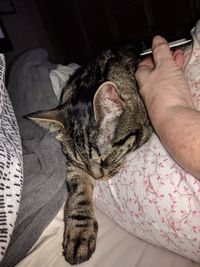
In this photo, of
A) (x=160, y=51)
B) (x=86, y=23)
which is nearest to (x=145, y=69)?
(x=160, y=51)

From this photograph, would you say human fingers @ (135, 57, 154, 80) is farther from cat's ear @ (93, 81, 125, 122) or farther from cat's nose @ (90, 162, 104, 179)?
cat's nose @ (90, 162, 104, 179)

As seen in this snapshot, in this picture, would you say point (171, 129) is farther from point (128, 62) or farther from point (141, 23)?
point (141, 23)

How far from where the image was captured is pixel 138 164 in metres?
0.78

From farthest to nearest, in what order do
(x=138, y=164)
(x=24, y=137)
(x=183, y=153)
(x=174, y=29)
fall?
(x=174, y=29) < (x=24, y=137) < (x=138, y=164) < (x=183, y=153)

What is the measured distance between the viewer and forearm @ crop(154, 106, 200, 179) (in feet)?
1.83

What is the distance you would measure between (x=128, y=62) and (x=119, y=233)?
2.13 feet

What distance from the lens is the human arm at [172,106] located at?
57 cm

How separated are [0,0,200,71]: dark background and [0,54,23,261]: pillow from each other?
228 cm

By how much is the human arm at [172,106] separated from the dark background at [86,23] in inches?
85.9

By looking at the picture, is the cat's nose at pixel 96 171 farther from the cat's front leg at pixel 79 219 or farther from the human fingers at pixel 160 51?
the human fingers at pixel 160 51

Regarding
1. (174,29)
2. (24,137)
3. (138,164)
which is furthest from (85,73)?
(174,29)

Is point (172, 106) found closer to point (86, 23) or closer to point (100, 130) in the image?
point (100, 130)

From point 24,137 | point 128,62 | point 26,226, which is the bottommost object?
point 26,226

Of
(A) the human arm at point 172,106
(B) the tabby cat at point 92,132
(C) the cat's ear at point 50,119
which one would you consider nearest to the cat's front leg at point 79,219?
(B) the tabby cat at point 92,132
